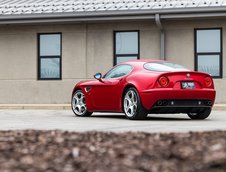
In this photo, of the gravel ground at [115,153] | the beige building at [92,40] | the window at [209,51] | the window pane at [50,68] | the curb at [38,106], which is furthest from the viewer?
the window pane at [50,68]

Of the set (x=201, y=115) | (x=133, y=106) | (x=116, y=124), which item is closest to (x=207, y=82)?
(x=201, y=115)

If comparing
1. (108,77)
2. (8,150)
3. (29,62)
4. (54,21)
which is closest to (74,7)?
(54,21)

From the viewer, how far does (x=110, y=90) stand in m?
14.3

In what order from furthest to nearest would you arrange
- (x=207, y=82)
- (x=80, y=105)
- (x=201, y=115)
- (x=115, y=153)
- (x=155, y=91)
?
(x=80, y=105) → (x=201, y=115) → (x=207, y=82) → (x=155, y=91) → (x=115, y=153)

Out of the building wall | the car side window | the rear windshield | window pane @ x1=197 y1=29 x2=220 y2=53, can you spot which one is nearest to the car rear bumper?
the rear windshield

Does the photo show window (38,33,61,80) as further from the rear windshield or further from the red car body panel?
the rear windshield

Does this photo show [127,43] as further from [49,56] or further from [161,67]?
[161,67]

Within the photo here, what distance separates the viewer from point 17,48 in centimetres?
2256

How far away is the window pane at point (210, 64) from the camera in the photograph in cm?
2080

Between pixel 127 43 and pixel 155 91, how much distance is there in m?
8.83

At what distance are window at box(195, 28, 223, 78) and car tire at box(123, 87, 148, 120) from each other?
25.5 feet

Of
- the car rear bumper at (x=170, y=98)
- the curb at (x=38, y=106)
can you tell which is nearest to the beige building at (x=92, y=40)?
the curb at (x=38, y=106)

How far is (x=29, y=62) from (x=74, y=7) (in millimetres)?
2611

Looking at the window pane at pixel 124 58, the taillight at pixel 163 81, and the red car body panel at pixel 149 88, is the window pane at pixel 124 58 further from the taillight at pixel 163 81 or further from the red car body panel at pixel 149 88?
the taillight at pixel 163 81
